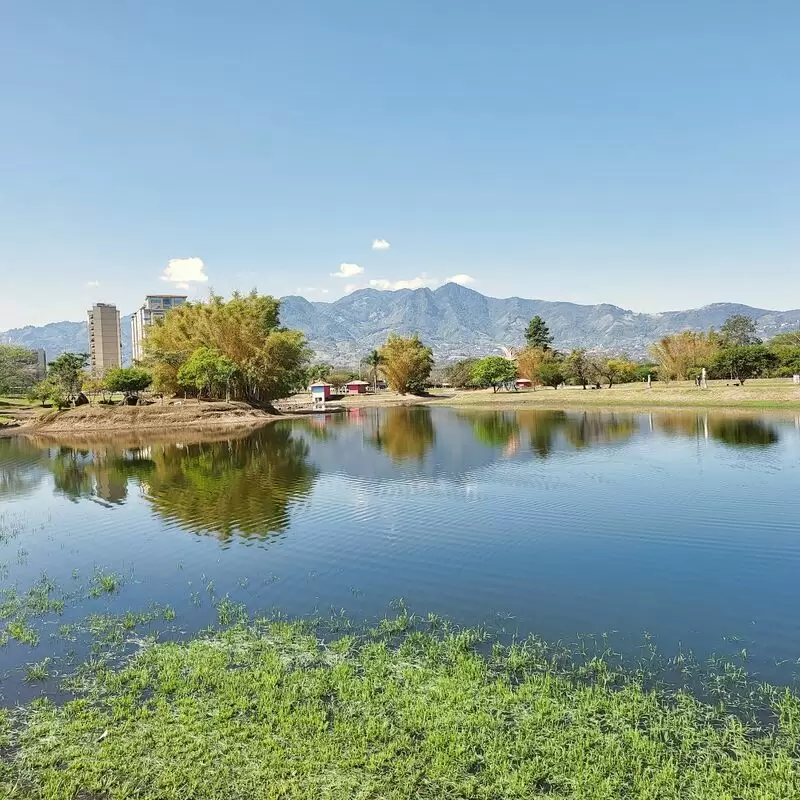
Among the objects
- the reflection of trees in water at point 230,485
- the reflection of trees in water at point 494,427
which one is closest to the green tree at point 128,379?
the reflection of trees in water at point 230,485

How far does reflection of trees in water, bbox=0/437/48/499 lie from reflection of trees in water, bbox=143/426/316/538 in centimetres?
668

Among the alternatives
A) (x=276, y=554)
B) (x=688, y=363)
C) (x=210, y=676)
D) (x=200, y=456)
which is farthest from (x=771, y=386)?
(x=210, y=676)

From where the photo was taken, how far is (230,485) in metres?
30.7

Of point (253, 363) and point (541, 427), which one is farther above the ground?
point (253, 363)

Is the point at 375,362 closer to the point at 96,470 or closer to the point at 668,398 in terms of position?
the point at 668,398

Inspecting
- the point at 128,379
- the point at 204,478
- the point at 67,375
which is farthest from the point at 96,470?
the point at 128,379

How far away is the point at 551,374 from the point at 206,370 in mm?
66738

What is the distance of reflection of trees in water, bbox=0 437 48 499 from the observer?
3269cm

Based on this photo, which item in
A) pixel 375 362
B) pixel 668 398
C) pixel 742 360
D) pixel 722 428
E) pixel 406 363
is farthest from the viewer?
pixel 375 362

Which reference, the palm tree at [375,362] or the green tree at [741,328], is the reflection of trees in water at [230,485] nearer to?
the palm tree at [375,362]

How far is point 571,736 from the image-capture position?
8211mm

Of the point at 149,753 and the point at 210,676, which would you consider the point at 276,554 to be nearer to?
the point at 210,676

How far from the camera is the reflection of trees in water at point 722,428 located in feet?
133

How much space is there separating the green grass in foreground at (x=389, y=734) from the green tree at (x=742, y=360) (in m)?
93.3
